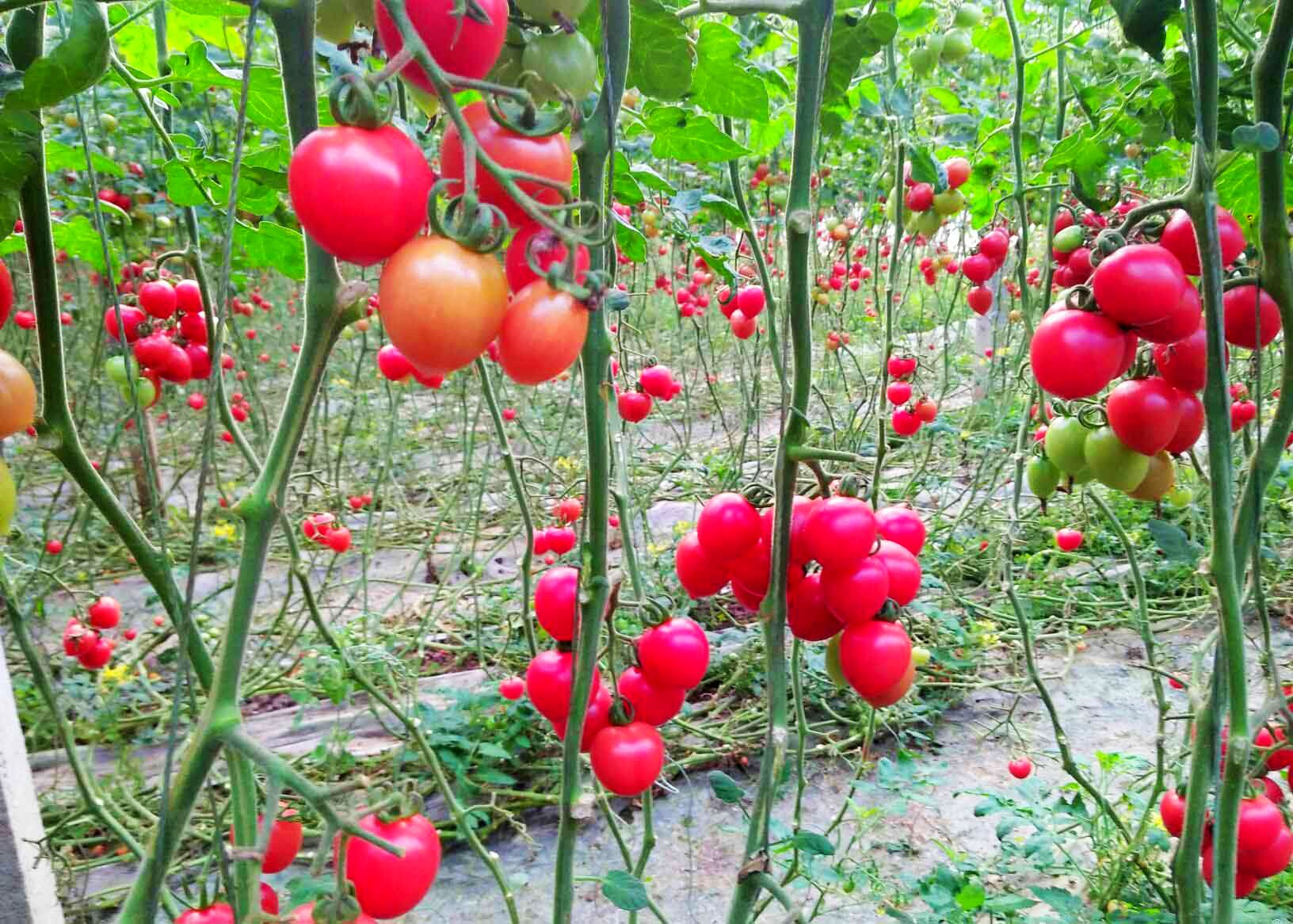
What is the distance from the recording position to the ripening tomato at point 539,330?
356 mm

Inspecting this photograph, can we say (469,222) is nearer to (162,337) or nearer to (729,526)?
(729,526)

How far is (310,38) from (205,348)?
122 centimetres

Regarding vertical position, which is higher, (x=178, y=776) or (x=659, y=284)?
(x=659, y=284)

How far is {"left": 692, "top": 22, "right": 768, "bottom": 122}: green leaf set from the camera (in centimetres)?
71

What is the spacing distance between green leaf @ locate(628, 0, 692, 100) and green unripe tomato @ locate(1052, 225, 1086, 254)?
0.62 metres

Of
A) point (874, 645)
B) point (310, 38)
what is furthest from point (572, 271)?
point (874, 645)

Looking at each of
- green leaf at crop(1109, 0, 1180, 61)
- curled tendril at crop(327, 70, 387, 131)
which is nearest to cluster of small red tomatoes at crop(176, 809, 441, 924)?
curled tendril at crop(327, 70, 387, 131)

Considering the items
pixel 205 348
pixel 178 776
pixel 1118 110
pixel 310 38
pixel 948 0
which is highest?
pixel 948 0

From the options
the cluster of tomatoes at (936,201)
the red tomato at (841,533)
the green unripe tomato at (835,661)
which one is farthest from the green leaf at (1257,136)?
the cluster of tomatoes at (936,201)

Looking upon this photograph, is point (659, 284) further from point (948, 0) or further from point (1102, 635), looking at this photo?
point (1102, 635)

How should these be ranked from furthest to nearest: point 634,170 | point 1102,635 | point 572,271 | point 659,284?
point 659,284 → point 1102,635 → point 634,170 → point 572,271

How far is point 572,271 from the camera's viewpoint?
1.16 feet

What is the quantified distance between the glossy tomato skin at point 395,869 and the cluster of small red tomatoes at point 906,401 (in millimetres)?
1993

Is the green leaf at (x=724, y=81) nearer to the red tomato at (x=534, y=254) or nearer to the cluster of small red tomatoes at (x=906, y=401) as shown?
the red tomato at (x=534, y=254)
